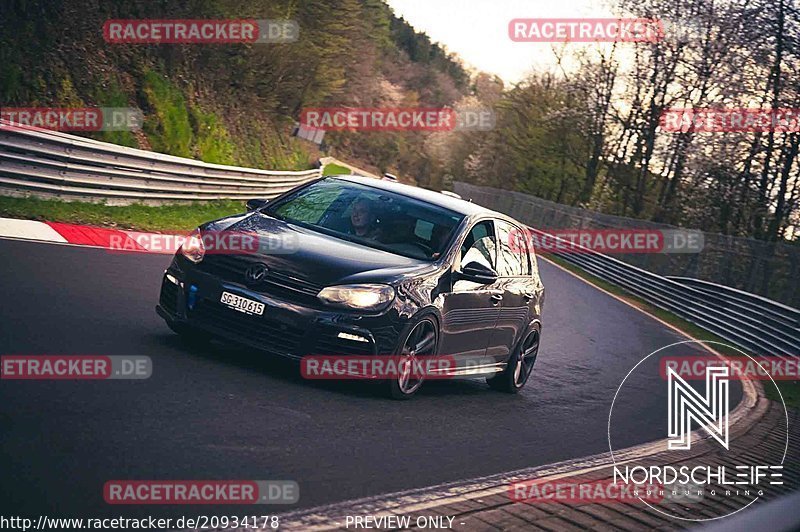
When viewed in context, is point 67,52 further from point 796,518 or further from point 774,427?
point 796,518

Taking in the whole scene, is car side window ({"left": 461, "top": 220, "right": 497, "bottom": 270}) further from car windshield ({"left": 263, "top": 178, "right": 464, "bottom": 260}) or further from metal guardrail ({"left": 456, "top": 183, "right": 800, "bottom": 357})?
metal guardrail ({"left": 456, "top": 183, "right": 800, "bottom": 357})

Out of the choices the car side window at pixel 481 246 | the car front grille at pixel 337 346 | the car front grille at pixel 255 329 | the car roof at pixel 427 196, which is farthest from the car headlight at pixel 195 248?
the car side window at pixel 481 246

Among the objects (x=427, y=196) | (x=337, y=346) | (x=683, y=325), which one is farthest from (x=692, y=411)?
(x=683, y=325)

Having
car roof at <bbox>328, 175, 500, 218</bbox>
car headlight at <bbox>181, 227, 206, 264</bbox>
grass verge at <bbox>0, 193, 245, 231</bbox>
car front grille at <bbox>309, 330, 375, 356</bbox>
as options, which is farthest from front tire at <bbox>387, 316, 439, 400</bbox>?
grass verge at <bbox>0, 193, 245, 231</bbox>

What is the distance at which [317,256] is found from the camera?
814cm

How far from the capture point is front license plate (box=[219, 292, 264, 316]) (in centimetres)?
776

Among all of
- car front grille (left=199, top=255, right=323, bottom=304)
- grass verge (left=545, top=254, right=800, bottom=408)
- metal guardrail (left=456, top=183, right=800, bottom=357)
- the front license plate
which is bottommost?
grass verge (left=545, top=254, right=800, bottom=408)

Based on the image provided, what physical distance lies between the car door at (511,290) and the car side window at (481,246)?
139mm

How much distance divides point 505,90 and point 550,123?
1754 cm

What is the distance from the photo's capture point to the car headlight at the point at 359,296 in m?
7.88

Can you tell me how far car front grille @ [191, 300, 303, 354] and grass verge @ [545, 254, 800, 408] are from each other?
10.1 meters

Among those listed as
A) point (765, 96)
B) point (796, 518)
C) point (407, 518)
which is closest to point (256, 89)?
point (765, 96)

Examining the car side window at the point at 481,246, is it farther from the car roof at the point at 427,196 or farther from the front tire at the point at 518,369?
the front tire at the point at 518,369

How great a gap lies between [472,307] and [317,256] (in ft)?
5.83
